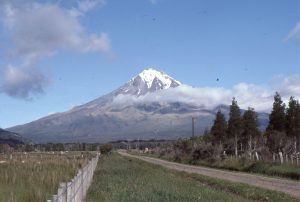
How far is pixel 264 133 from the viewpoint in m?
81.1

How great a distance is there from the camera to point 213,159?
2571 inches

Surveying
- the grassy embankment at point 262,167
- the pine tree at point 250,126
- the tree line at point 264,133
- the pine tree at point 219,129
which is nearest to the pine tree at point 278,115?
the tree line at point 264,133

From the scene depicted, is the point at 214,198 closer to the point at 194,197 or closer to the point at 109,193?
the point at 194,197

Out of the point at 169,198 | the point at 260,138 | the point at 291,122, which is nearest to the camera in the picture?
the point at 169,198

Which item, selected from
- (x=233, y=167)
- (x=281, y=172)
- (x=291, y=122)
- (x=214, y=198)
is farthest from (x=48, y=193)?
(x=291, y=122)

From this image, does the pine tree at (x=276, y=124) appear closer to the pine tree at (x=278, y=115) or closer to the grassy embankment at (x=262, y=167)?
the pine tree at (x=278, y=115)

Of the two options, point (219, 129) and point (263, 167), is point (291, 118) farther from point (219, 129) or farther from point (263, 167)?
point (263, 167)

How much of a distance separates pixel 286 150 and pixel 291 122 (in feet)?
26.9

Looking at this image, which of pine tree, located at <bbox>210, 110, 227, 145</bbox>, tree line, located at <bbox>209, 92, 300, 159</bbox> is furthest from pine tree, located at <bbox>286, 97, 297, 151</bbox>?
pine tree, located at <bbox>210, 110, 227, 145</bbox>

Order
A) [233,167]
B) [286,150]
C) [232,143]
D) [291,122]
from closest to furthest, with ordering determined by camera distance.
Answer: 1. [233,167]
2. [286,150]
3. [291,122]
4. [232,143]

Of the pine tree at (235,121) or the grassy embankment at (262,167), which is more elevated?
the pine tree at (235,121)

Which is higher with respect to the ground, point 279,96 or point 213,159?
point 279,96

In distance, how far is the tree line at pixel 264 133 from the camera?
2611 inches

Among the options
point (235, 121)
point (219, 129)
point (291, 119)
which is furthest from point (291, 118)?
point (219, 129)
